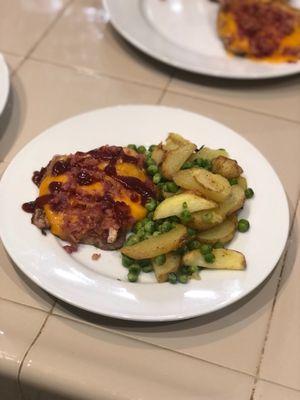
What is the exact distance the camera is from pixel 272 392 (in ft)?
3.32

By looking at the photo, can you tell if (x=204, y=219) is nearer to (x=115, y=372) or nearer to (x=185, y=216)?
(x=185, y=216)

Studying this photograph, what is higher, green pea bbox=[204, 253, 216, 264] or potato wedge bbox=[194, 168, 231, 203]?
potato wedge bbox=[194, 168, 231, 203]

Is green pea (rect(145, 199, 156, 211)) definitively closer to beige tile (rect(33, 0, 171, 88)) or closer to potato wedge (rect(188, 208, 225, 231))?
potato wedge (rect(188, 208, 225, 231))

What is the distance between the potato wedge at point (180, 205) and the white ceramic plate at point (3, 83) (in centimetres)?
57

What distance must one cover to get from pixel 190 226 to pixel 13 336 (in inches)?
16.1

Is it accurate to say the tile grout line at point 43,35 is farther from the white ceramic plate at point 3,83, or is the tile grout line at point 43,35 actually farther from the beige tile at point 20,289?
the beige tile at point 20,289

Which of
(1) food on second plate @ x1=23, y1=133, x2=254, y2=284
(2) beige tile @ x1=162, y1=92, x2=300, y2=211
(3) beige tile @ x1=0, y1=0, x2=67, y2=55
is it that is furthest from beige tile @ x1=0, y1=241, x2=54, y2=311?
(3) beige tile @ x1=0, y1=0, x2=67, y2=55

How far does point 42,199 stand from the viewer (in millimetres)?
1173

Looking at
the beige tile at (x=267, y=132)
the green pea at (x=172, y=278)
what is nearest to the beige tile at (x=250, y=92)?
the beige tile at (x=267, y=132)

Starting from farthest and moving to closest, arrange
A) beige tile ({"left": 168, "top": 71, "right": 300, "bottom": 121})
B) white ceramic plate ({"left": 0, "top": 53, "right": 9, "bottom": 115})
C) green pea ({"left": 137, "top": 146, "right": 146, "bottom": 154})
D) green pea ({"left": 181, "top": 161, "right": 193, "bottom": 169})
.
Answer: beige tile ({"left": 168, "top": 71, "right": 300, "bottom": 121}), white ceramic plate ({"left": 0, "top": 53, "right": 9, "bottom": 115}), green pea ({"left": 137, "top": 146, "right": 146, "bottom": 154}), green pea ({"left": 181, "top": 161, "right": 193, "bottom": 169})

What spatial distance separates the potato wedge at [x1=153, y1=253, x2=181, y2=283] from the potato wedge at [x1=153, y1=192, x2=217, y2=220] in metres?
0.09

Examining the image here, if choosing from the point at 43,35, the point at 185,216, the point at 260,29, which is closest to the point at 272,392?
the point at 185,216

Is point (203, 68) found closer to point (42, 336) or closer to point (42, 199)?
point (42, 199)

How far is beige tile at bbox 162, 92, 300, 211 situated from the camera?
1.43 meters
